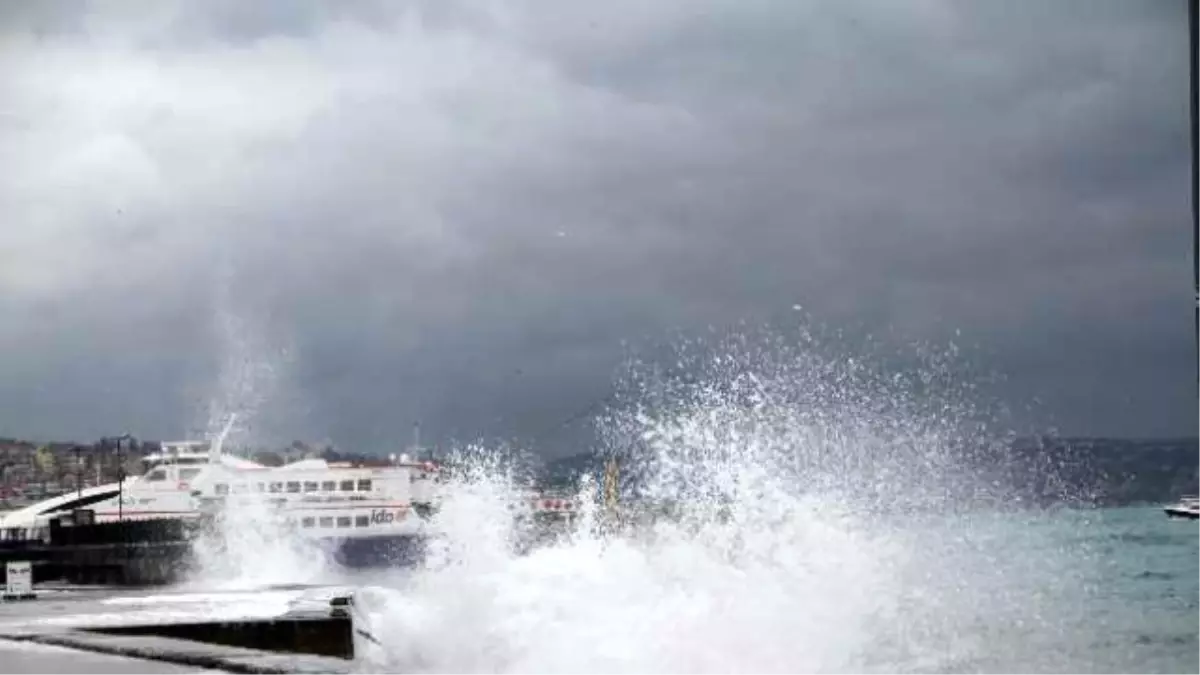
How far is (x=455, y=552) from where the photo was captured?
A: 31.6 meters

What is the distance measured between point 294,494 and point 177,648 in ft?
201

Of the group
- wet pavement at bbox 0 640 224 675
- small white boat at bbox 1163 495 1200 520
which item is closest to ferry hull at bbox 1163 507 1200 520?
small white boat at bbox 1163 495 1200 520

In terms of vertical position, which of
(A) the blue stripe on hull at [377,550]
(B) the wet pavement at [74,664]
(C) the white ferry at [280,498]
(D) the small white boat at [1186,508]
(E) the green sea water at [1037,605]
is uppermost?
(C) the white ferry at [280,498]

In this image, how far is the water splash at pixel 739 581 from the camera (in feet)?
57.9

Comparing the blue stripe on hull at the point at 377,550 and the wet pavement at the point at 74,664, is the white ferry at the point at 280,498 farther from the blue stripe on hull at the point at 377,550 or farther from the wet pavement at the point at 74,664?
the wet pavement at the point at 74,664

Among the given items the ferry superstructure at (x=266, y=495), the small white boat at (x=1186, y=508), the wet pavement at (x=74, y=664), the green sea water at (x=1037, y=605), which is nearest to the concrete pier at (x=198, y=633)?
the wet pavement at (x=74, y=664)

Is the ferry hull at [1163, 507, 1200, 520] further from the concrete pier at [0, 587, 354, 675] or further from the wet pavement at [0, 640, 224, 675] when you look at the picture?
the wet pavement at [0, 640, 224, 675]

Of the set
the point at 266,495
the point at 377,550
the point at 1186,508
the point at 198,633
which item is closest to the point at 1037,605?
the point at 198,633

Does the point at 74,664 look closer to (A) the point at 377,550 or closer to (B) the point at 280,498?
(A) the point at 377,550

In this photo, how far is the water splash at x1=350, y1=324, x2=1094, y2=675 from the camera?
17641 mm

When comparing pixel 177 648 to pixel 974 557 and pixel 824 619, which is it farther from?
pixel 974 557

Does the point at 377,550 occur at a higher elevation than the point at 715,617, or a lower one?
higher

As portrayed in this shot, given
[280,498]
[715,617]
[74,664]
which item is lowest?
[715,617]

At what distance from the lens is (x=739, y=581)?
1869 centimetres
